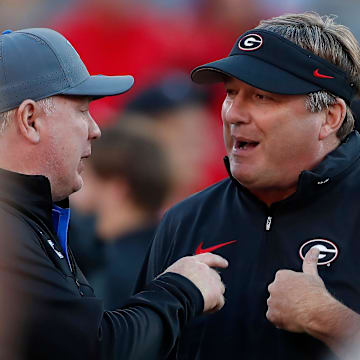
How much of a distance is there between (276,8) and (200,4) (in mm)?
523

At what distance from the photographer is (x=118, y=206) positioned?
3660 millimetres

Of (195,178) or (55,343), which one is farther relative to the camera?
(195,178)

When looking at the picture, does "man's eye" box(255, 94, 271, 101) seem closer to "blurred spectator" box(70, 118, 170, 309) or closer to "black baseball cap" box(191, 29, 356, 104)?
"black baseball cap" box(191, 29, 356, 104)

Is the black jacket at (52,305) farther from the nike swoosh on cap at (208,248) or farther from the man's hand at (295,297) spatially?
the nike swoosh on cap at (208,248)

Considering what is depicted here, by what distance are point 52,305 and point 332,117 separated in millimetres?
1242

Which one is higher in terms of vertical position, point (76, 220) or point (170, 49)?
point (170, 49)

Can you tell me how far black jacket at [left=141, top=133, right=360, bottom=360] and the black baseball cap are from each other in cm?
24

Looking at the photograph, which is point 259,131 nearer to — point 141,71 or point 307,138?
point 307,138

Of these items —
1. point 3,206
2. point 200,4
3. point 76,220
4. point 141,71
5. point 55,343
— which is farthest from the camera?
point 200,4

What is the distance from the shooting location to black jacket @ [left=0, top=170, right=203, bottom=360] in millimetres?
1695

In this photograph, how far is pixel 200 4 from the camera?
4707 mm

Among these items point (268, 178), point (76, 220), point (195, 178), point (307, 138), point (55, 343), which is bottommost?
point (76, 220)

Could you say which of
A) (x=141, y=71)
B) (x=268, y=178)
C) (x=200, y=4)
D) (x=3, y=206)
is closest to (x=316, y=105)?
(x=268, y=178)

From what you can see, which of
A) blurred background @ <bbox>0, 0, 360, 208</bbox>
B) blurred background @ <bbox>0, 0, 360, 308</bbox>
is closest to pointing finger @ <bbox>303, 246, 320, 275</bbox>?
blurred background @ <bbox>0, 0, 360, 308</bbox>
